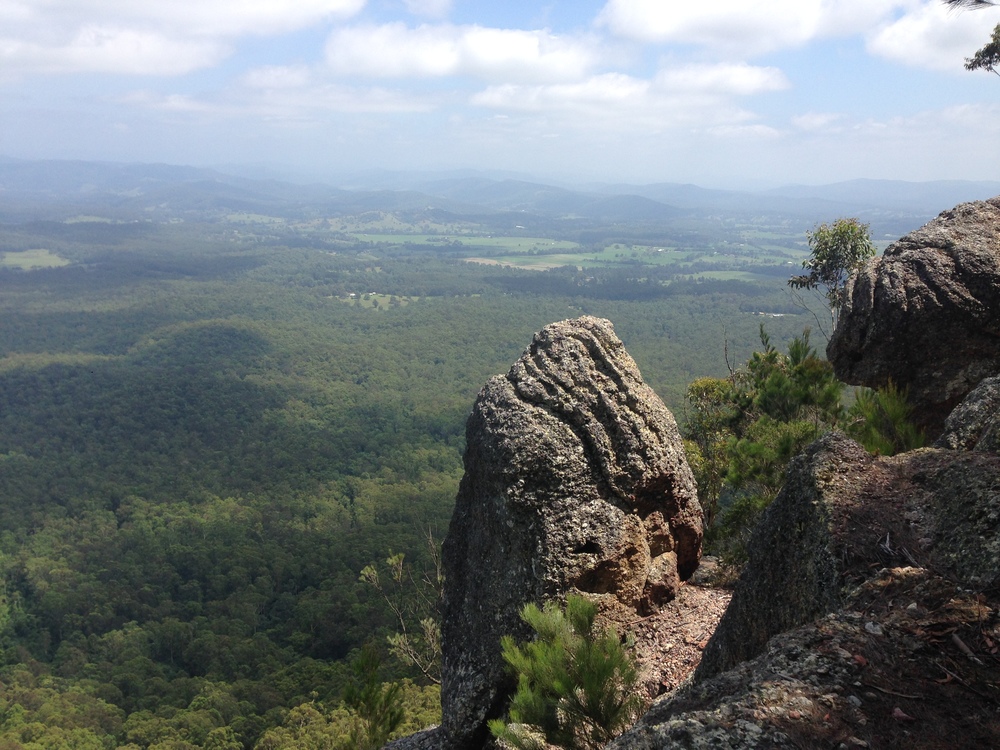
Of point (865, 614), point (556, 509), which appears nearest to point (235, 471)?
point (556, 509)

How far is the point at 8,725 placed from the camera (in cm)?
3198

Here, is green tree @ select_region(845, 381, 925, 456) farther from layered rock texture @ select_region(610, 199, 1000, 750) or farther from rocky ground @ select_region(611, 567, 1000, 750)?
rocky ground @ select_region(611, 567, 1000, 750)

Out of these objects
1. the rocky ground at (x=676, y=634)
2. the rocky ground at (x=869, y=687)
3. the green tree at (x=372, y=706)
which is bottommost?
the green tree at (x=372, y=706)

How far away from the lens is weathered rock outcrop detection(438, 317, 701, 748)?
22.5 ft

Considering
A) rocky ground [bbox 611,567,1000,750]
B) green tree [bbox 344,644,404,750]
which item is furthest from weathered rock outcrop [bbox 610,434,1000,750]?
green tree [bbox 344,644,404,750]

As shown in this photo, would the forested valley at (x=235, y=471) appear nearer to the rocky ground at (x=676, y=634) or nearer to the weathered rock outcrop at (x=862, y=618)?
the rocky ground at (x=676, y=634)

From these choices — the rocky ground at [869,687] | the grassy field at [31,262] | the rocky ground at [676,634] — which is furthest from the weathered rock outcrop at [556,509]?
the grassy field at [31,262]

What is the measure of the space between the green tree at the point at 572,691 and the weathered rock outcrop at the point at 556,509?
1.35m

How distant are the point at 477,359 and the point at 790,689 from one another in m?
104

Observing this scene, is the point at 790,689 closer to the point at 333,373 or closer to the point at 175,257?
the point at 333,373

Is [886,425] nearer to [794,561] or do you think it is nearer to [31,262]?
[794,561]

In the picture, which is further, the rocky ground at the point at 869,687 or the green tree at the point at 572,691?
the green tree at the point at 572,691

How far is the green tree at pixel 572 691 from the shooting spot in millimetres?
4910

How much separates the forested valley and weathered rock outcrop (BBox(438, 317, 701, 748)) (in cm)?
298
